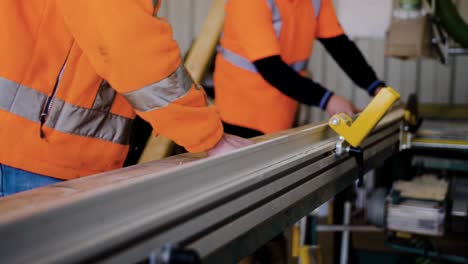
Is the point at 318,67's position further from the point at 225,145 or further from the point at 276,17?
the point at 225,145

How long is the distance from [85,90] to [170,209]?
19.7 inches

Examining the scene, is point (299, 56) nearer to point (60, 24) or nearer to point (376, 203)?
point (376, 203)

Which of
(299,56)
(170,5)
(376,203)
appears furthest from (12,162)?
(170,5)

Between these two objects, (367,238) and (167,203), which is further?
(367,238)

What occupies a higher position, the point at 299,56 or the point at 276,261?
the point at 299,56

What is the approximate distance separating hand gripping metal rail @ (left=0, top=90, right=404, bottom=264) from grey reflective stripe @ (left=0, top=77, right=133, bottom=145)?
0.26m

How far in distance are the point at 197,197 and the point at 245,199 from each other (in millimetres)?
119

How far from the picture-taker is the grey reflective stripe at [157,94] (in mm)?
864

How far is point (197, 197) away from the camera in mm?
635

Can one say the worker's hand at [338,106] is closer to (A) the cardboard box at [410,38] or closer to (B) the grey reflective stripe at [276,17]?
(B) the grey reflective stripe at [276,17]

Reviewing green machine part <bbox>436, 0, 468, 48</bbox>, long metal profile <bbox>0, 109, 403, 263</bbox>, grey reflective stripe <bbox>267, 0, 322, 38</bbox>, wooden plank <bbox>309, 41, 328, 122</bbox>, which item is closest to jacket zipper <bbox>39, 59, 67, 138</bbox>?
long metal profile <bbox>0, 109, 403, 263</bbox>

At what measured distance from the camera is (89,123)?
3.43 feet

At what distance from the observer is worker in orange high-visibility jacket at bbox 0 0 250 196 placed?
836 millimetres

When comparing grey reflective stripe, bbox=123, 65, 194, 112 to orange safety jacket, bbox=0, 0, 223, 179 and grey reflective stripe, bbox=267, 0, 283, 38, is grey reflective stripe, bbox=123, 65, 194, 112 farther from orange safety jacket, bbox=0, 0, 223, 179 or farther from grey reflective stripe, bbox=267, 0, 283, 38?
grey reflective stripe, bbox=267, 0, 283, 38
